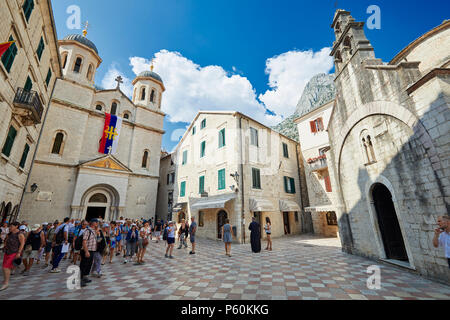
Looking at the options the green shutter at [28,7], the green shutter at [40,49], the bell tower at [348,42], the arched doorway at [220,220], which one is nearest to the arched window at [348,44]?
the bell tower at [348,42]

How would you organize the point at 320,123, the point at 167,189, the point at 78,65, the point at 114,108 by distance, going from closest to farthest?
the point at 320,123 → the point at 78,65 → the point at 114,108 → the point at 167,189

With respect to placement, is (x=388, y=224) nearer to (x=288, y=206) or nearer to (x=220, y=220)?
(x=288, y=206)

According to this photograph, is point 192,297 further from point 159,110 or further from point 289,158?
point 159,110

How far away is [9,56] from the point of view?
7453mm

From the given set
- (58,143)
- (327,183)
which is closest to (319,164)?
(327,183)

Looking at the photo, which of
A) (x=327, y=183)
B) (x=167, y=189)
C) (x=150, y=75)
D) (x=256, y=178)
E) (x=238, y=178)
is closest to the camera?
(x=238, y=178)

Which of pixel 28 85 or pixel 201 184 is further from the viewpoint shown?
pixel 201 184

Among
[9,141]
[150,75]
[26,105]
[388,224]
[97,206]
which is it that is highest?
[150,75]

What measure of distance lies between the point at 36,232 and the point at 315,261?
10.2m

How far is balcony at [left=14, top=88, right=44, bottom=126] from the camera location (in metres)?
8.37

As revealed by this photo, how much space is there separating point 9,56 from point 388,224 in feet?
53.7

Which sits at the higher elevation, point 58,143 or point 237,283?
Result: point 58,143

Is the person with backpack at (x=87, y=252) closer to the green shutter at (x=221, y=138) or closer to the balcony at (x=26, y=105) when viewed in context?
the balcony at (x=26, y=105)
